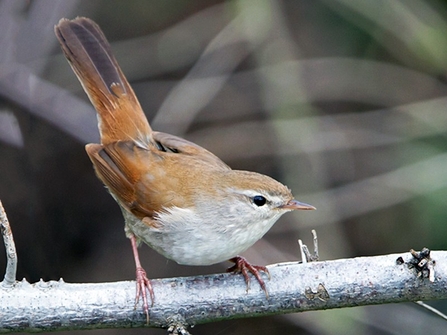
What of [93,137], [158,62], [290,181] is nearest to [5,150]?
[93,137]

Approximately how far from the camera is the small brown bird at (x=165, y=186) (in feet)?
11.8

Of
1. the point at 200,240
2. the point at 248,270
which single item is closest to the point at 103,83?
the point at 200,240

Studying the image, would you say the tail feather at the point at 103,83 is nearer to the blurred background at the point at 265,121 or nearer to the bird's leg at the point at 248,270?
the blurred background at the point at 265,121

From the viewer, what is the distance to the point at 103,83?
4.65m

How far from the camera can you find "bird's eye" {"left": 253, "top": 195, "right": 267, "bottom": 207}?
364 centimetres

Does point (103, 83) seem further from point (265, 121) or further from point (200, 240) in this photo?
point (265, 121)

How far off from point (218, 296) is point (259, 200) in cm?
62

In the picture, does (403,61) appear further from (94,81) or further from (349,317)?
(94,81)

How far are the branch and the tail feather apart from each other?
4.69 feet

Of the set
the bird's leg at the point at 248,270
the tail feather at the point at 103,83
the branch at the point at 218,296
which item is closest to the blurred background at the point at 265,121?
the tail feather at the point at 103,83

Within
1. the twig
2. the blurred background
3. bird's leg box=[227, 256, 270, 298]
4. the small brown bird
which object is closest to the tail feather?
the small brown bird

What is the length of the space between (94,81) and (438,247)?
3360mm

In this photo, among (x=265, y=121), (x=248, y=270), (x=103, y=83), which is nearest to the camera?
(x=248, y=270)

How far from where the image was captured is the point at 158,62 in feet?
22.9
